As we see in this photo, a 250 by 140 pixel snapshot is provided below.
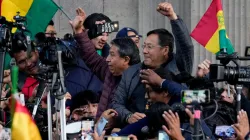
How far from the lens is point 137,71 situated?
15.6 m

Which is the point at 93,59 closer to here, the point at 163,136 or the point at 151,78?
the point at 151,78

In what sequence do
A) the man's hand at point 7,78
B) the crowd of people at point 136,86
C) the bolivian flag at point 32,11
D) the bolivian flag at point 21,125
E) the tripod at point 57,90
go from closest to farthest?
the bolivian flag at point 21,125 < the crowd of people at point 136,86 < the tripod at point 57,90 < the man's hand at point 7,78 < the bolivian flag at point 32,11

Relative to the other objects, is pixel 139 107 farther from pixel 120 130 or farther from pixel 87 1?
pixel 87 1

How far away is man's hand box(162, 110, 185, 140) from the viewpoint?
13961mm

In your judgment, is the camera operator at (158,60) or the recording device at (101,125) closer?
the recording device at (101,125)

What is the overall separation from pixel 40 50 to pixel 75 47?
45.5 inches

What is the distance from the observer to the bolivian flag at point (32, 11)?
16734mm

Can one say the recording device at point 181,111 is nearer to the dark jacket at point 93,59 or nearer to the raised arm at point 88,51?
the dark jacket at point 93,59

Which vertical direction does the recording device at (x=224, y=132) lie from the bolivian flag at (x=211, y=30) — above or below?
below

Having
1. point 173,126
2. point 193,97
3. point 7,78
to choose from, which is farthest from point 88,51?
point 193,97

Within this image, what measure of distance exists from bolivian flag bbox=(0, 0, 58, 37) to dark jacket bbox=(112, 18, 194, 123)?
5.08 ft

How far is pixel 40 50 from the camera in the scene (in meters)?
15.1

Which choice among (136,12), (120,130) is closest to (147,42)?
(120,130)

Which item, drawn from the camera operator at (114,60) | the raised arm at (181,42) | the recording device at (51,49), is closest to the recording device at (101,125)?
the recording device at (51,49)
